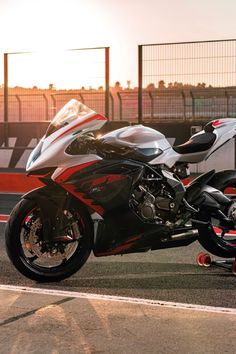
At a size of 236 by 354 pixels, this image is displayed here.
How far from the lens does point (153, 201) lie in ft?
16.7

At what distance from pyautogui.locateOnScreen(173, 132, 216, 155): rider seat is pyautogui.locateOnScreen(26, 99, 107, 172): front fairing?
0.75m

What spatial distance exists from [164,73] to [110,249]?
876cm

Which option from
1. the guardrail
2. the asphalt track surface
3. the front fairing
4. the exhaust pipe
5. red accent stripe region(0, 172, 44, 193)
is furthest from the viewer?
the guardrail

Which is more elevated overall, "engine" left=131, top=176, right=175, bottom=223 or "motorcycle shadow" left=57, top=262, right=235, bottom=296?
"engine" left=131, top=176, right=175, bottom=223

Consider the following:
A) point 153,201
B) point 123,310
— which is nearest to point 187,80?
point 153,201

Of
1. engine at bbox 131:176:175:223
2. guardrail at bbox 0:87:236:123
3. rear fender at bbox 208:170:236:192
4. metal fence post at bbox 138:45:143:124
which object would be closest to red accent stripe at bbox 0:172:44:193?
guardrail at bbox 0:87:236:123

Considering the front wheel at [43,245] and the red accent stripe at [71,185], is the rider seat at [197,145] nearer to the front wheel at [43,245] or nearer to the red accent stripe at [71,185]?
the red accent stripe at [71,185]

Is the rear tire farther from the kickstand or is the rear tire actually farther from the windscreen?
the windscreen

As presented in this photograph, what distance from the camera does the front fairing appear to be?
4.86 m

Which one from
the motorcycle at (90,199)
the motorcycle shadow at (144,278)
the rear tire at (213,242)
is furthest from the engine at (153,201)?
the motorcycle shadow at (144,278)

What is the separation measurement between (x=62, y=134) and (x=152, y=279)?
1.48 metres

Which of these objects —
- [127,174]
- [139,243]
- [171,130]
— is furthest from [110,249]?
[171,130]

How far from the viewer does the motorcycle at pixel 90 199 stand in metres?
4.92

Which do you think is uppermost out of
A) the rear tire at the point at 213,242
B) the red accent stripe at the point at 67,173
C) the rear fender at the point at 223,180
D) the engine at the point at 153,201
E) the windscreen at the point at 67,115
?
the windscreen at the point at 67,115
